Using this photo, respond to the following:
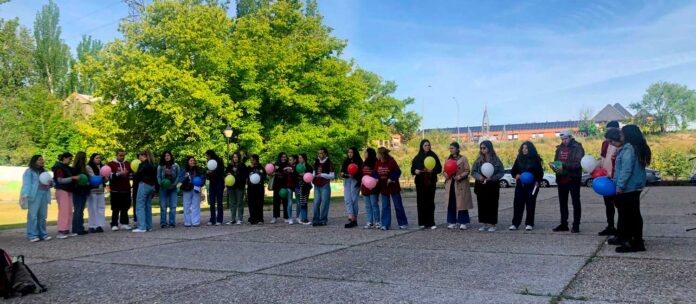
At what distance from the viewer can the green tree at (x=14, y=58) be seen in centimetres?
3578

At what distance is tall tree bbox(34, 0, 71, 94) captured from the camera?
6362 cm

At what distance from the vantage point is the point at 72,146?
47844 mm

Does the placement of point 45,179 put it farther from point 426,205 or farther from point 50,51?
point 50,51

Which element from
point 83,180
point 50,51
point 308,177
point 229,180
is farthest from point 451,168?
point 50,51

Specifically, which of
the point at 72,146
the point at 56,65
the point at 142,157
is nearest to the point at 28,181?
the point at 142,157

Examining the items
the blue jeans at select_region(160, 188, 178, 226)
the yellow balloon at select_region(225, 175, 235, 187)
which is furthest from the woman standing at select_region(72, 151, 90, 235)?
the yellow balloon at select_region(225, 175, 235, 187)

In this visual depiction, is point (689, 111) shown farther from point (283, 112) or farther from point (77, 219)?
point (77, 219)

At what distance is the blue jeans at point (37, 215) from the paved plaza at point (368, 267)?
0.27 meters

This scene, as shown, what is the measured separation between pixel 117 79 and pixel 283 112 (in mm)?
8343

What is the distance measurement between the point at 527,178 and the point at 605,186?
2.22 meters

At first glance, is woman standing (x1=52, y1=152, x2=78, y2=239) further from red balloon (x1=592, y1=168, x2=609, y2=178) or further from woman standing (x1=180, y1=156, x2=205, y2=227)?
red balloon (x1=592, y1=168, x2=609, y2=178)

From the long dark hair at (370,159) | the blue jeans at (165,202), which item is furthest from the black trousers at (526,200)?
the blue jeans at (165,202)

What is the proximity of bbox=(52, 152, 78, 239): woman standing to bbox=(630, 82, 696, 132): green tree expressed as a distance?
90.7 m

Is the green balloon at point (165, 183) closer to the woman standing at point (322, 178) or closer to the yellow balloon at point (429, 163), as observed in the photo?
the woman standing at point (322, 178)
